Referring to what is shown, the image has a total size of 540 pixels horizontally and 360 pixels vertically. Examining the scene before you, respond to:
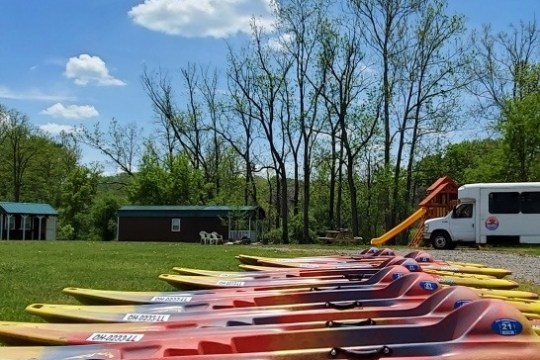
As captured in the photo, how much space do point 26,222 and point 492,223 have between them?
3515 centimetres

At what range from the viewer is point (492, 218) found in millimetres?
24672

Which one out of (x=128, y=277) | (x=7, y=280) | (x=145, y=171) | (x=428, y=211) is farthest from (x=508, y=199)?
(x=145, y=171)

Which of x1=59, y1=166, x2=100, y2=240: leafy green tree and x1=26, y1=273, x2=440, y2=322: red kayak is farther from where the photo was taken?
x1=59, y1=166, x2=100, y2=240: leafy green tree

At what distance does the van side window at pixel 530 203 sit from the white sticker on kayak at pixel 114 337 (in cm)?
2271

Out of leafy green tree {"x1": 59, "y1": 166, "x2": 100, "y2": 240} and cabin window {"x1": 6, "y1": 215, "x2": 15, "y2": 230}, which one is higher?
leafy green tree {"x1": 59, "y1": 166, "x2": 100, "y2": 240}

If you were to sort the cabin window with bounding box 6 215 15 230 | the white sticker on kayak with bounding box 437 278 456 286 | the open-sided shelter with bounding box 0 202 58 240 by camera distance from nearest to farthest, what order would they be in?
the white sticker on kayak with bounding box 437 278 456 286 < the open-sided shelter with bounding box 0 202 58 240 < the cabin window with bounding box 6 215 15 230

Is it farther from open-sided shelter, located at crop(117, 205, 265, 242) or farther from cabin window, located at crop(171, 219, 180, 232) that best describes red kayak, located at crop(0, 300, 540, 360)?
cabin window, located at crop(171, 219, 180, 232)

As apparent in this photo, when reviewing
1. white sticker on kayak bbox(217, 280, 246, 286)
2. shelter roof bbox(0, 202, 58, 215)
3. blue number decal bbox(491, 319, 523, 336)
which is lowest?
white sticker on kayak bbox(217, 280, 246, 286)

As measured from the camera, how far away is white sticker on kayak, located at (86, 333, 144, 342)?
4.22 m

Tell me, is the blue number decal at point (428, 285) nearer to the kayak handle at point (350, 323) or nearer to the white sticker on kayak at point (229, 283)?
the kayak handle at point (350, 323)

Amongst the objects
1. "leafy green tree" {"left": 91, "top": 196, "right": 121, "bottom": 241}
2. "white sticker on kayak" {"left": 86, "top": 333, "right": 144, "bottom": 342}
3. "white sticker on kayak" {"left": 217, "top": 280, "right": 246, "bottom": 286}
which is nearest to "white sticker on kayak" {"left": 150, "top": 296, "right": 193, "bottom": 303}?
"white sticker on kayak" {"left": 217, "top": 280, "right": 246, "bottom": 286}

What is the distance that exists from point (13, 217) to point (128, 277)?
129ft

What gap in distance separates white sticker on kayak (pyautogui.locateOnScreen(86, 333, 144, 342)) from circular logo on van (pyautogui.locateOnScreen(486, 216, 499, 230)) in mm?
22444

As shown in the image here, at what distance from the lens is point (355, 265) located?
9.30m
